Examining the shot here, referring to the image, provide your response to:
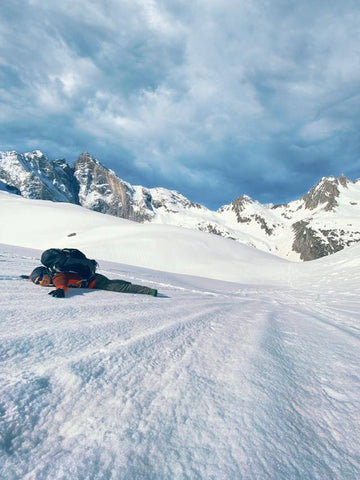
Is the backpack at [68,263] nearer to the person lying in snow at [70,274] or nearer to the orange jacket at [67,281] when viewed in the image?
the person lying in snow at [70,274]

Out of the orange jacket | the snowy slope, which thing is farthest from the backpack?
the snowy slope

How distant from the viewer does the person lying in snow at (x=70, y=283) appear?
394 cm

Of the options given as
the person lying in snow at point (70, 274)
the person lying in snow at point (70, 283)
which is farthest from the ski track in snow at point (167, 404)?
the person lying in snow at point (70, 274)

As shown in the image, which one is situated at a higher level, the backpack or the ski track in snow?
the backpack

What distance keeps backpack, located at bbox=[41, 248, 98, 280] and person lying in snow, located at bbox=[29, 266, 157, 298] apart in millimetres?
92

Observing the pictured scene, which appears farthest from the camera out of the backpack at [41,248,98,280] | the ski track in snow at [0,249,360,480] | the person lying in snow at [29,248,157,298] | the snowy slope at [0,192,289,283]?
the snowy slope at [0,192,289,283]

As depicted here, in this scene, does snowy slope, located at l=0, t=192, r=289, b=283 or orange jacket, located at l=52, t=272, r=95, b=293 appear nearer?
orange jacket, located at l=52, t=272, r=95, b=293

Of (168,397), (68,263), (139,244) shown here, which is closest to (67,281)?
(68,263)

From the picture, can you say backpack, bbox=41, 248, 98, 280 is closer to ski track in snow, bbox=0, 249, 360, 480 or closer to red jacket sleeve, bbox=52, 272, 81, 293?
red jacket sleeve, bbox=52, 272, 81, 293

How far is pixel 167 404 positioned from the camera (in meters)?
1.35

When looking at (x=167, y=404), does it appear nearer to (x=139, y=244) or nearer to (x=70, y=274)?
(x=70, y=274)

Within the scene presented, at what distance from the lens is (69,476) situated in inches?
35.1

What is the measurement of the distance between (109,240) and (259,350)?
18.0 metres

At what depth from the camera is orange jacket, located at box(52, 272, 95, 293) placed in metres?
3.94
